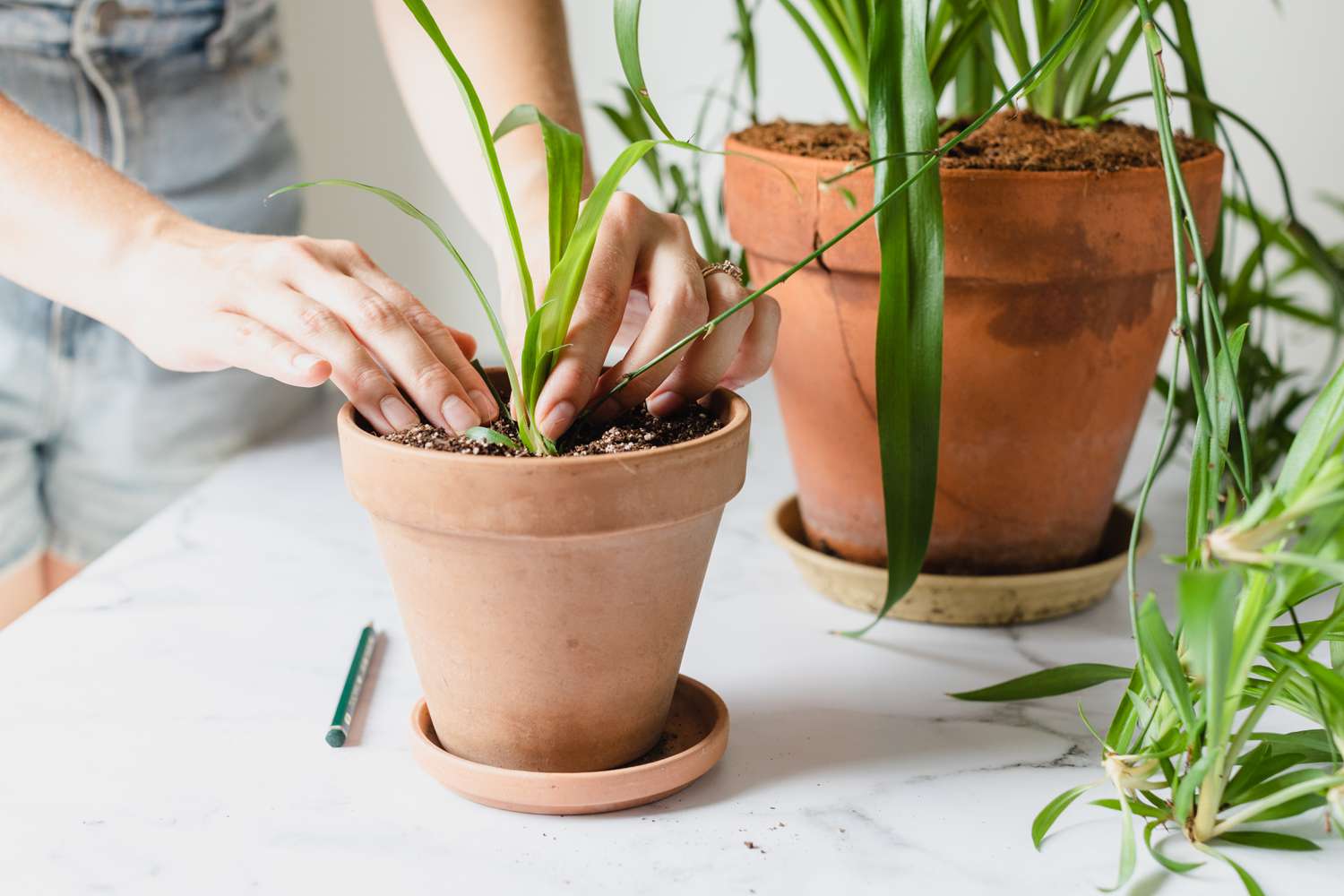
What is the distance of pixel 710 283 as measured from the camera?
0.67m

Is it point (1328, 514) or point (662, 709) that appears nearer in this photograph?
point (1328, 514)

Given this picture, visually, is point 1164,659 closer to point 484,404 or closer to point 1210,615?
point 1210,615

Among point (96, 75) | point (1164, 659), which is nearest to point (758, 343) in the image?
point (1164, 659)

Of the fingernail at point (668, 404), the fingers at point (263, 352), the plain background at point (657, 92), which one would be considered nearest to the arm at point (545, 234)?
the fingernail at point (668, 404)

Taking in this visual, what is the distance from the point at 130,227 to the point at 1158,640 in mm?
581

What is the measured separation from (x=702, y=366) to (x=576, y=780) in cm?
21

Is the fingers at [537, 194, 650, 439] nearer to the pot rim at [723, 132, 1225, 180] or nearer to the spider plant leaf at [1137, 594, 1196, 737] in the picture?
the pot rim at [723, 132, 1225, 180]

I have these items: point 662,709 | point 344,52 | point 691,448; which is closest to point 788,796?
point 662,709

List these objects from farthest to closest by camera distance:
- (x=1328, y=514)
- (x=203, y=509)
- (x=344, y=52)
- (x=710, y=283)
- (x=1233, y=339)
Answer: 1. (x=344, y=52)
2. (x=203, y=509)
3. (x=710, y=283)
4. (x=1233, y=339)
5. (x=1328, y=514)

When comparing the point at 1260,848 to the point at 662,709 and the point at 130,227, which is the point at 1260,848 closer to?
the point at 662,709

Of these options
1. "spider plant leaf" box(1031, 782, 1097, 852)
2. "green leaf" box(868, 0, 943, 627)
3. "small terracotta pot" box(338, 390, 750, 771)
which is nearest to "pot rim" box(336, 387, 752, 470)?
"small terracotta pot" box(338, 390, 750, 771)

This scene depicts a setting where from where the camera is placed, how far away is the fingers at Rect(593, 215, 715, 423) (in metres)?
0.61

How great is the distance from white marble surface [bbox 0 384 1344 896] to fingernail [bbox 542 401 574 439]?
0.58 feet

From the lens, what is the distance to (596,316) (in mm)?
598
